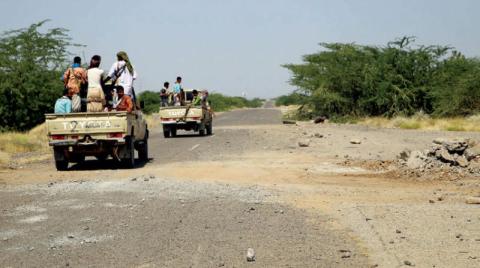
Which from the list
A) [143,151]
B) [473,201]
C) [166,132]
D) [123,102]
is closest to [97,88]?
[123,102]

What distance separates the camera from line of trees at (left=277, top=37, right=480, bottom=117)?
3628 cm

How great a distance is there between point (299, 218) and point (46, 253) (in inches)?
140

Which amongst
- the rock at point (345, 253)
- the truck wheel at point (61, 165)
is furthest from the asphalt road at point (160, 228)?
the truck wheel at point (61, 165)

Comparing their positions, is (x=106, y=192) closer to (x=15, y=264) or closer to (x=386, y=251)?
(x=15, y=264)

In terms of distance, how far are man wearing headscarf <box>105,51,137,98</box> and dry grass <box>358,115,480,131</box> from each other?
1847 centimetres

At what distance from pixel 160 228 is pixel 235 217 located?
1229 mm

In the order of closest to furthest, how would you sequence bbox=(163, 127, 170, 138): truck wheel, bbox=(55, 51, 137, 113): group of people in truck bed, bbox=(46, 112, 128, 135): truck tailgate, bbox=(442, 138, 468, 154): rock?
bbox=(442, 138, 468, 154): rock < bbox=(46, 112, 128, 135): truck tailgate < bbox=(55, 51, 137, 113): group of people in truck bed < bbox=(163, 127, 170, 138): truck wheel

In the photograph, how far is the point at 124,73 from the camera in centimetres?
1702

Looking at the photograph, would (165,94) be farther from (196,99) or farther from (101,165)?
(101,165)

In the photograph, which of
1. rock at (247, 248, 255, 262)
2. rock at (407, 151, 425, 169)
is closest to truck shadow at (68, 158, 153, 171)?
rock at (407, 151, 425, 169)

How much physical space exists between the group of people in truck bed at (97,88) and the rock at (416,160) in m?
6.79

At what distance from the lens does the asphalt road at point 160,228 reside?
679 centimetres

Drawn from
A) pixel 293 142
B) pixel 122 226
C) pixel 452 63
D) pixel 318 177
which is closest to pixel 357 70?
pixel 452 63

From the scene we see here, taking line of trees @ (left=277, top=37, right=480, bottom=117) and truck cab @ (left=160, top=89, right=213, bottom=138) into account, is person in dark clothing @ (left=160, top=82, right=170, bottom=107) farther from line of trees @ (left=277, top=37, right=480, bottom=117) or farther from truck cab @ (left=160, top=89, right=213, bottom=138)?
line of trees @ (left=277, top=37, right=480, bottom=117)
